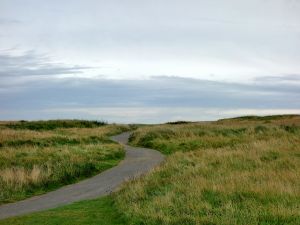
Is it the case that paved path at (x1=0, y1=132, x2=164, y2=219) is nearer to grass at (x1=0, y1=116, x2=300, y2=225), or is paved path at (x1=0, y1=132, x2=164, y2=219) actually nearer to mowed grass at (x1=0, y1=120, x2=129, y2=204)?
mowed grass at (x1=0, y1=120, x2=129, y2=204)

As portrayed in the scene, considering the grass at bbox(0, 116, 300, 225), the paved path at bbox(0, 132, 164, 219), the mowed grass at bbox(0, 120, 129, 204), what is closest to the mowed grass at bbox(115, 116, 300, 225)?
the grass at bbox(0, 116, 300, 225)

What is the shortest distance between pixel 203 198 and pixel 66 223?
4.55 metres

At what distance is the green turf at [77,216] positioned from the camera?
14227 millimetres

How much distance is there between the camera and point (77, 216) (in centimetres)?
1492

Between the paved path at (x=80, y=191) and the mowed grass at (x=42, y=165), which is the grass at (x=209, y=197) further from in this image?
the mowed grass at (x=42, y=165)

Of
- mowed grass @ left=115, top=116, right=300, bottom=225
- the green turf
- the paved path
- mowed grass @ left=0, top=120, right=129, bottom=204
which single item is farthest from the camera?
mowed grass @ left=0, top=120, right=129, bottom=204

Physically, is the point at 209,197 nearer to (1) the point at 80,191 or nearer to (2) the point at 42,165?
(1) the point at 80,191

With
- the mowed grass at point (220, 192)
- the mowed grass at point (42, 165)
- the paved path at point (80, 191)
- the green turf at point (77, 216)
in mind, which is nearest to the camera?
the mowed grass at point (220, 192)

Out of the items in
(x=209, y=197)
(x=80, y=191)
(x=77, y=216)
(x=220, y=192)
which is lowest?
(x=80, y=191)

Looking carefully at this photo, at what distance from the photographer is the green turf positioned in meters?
14.2

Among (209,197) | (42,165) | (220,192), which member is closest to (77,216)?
(209,197)

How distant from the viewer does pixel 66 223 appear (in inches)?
553

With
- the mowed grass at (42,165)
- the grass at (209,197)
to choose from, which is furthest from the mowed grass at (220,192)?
the mowed grass at (42,165)

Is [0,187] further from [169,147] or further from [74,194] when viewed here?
[169,147]
